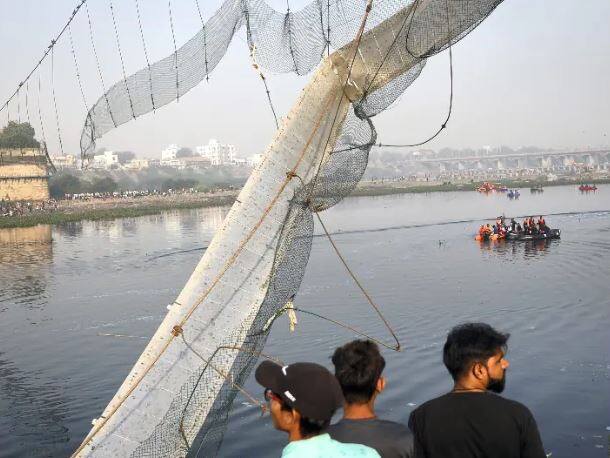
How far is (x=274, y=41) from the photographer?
7168 millimetres

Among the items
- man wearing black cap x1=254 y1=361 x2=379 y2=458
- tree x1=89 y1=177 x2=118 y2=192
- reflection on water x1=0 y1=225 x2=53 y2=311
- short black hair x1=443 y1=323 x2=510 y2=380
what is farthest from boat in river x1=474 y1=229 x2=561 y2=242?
tree x1=89 y1=177 x2=118 y2=192

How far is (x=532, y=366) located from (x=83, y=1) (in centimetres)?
1354

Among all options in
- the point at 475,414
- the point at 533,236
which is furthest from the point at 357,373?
the point at 533,236

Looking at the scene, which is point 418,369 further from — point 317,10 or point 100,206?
point 100,206

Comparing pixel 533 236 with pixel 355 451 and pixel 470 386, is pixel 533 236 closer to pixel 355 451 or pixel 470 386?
pixel 470 386

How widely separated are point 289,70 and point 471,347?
13.6 feet

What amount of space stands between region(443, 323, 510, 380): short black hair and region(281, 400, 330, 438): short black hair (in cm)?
109

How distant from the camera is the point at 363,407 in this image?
3.85 metres

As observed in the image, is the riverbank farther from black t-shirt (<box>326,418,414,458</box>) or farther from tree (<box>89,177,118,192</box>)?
black t-shirt (<box>326,418,414,458</box>)

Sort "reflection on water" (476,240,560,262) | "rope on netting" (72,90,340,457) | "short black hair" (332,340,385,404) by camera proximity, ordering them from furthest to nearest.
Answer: "reflection on water" (476,240,560,262), "rope on netting" (72,90,340,457), "short black hair" (332,340,385,404)

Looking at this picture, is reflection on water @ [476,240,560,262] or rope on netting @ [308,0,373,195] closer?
rope on netting @ [308,0,373,195]

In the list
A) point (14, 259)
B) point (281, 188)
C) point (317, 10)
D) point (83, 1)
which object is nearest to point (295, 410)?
point (281, 188)

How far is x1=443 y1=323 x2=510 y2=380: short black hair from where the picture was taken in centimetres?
401

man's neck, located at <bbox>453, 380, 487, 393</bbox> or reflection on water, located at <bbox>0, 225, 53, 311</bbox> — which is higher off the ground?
man's neck, located at <bbox>453, 380, 487, 393</bbox>
